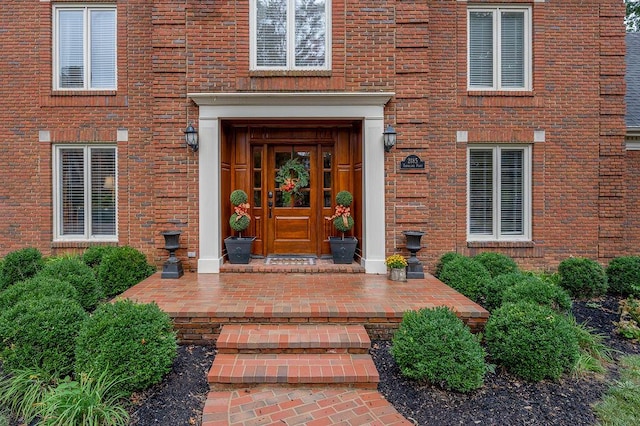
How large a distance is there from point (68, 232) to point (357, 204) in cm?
565

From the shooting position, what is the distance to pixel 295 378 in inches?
121

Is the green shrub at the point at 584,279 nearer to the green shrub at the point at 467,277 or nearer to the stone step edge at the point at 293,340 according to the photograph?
Result: the green shrub at the point at 467,277

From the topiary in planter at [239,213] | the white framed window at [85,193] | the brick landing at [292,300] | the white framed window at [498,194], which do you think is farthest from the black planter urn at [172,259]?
the white framed window at [498,194]

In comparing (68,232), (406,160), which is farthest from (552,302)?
(68,232)

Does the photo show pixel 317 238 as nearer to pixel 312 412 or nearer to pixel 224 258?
pixel 224 258

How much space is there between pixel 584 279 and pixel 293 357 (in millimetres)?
5179

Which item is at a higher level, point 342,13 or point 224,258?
point 342,13

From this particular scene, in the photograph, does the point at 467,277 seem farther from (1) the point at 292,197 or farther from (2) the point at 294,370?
(1) the point at 292,197

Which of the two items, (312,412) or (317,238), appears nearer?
(312,412)

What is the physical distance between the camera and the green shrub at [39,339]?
3.05 meters

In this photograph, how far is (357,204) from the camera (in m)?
6.37

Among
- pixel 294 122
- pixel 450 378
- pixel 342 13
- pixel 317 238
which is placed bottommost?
pixel 450 378

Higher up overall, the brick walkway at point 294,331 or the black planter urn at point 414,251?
the black planter urn at point 414,251

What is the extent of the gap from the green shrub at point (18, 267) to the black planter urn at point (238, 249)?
314 cm
